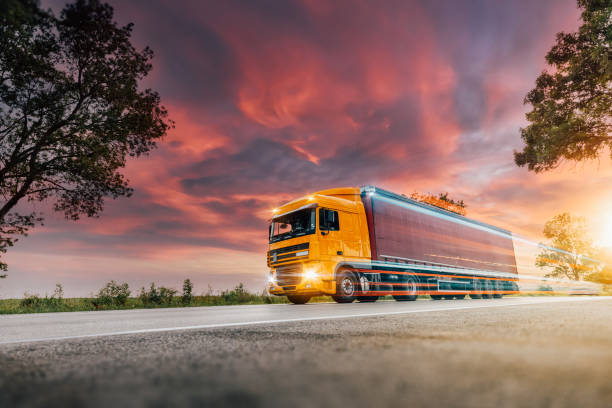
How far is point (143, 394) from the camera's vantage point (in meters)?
1.22

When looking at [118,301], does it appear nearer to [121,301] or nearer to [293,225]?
[121,301]

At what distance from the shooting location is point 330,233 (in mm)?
12227

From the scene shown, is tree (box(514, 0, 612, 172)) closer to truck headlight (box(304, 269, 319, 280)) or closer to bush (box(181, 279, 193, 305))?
truck headlight (box(304, 269, 319, 280))

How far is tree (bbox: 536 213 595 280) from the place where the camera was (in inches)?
1925

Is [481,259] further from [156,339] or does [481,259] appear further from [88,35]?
[88,35]

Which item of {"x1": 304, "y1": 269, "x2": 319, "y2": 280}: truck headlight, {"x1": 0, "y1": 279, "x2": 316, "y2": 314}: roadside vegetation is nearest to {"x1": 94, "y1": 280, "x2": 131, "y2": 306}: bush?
{"x1": 0, "y1": 279, "x2": 316, "y2": 314}: roadside vegetation

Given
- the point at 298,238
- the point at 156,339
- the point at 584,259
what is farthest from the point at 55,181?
the point at 584,259

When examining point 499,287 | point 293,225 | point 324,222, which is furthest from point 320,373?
point 499,287

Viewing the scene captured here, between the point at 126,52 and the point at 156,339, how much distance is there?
1629 cm

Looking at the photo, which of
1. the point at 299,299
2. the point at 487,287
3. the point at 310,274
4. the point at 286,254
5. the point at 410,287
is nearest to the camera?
the point at 310,274

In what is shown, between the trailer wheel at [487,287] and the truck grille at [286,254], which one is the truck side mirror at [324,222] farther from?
the trailer wheel at [487,287]

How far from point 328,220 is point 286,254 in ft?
6.40

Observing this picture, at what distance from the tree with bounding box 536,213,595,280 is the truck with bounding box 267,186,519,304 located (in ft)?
138

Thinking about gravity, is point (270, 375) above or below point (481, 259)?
below
